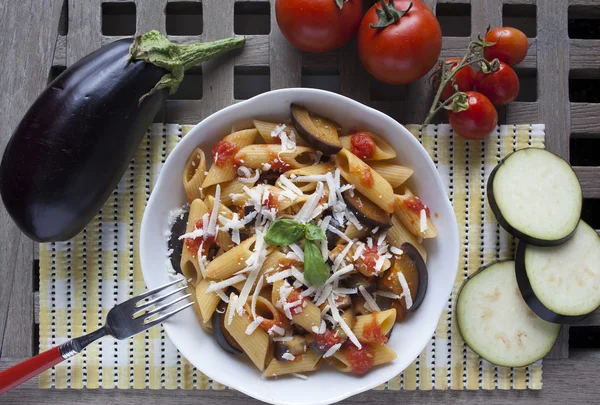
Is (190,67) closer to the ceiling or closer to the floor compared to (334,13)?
closer to the floor

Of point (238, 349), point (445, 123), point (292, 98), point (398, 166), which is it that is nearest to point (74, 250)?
point (238, 349)

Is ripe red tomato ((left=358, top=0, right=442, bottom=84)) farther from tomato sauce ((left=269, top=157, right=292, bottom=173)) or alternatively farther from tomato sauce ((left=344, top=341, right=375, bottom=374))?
tomato sauce ((left=344, top=341, right=375, bottom=374))

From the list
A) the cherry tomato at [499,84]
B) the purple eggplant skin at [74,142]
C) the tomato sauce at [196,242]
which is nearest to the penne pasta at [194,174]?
the tomato sauce at [196,242]

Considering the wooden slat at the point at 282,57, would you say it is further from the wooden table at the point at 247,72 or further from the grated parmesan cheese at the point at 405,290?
the grated parmesan cheese at the point at 405,290

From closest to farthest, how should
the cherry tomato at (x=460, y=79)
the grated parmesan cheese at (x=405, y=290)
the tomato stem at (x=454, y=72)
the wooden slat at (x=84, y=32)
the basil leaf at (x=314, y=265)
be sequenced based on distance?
the basil leaf at (x=314, y=265)
the grated parmesan cheese at (x=405, y=290)
the tomato stem at (x=454, y=72)
the cherry tomato at (x=460, y=79)
the wooden slat at (x=84, y=32)

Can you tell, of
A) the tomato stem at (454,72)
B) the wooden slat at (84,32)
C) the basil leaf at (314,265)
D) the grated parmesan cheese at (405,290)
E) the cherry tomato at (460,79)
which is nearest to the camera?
the basil leaf at (314,265)

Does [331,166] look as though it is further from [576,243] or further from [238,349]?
[576,243]

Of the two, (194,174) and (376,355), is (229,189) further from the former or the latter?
(376,355)
